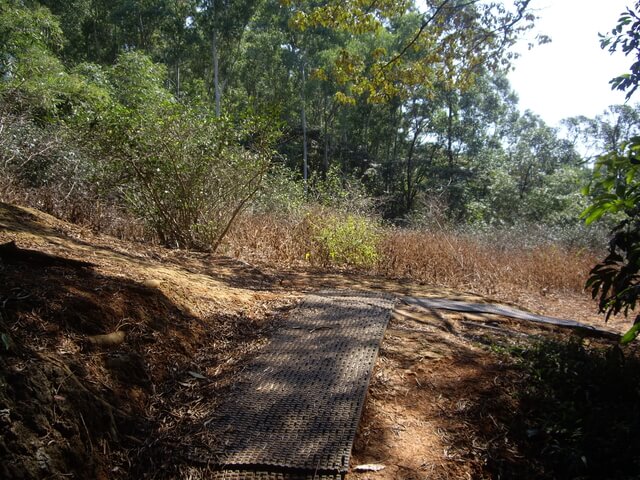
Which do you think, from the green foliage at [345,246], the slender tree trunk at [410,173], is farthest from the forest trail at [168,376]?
the slender tree trunk at [410,173]

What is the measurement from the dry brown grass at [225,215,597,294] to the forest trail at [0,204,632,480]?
2.85 meters

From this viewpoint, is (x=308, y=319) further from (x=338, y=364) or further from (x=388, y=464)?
(x=388, y=464)

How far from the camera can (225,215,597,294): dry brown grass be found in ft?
22.4

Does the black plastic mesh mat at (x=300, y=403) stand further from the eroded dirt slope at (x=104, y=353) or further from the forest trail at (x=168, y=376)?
the eroded dirt slope at (x=104, y=353)

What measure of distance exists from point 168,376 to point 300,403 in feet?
2.22

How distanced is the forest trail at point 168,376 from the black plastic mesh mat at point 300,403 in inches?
2.4

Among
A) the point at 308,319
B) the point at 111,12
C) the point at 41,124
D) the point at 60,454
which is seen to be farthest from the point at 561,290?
the point at 111,12

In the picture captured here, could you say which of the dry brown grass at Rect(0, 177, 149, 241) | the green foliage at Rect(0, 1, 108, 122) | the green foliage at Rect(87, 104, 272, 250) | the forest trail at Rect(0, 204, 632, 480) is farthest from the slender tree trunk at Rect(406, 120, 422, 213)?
the forest trail at Rect(0, 204, 632, 480)

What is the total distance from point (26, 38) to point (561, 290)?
514 inches

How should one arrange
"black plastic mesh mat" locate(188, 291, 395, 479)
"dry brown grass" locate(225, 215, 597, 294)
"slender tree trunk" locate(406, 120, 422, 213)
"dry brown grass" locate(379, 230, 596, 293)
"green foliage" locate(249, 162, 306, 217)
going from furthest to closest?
1. "slender tree trunk" locate(406, 120, 422, 213)
2. "green foliage" locate(249, 162, 306, 217)
3. "dry brown grass" locate(379, 230, 596, 293)
4. "dry brown grass" locate(225, 215, 597, 294)
5. "black plastic mesh mat" locate(188, 291, 395, 479)

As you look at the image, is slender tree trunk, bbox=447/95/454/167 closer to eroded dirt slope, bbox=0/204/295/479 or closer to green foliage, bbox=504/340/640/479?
eroded dirt slope, bbox=0/204/295/479

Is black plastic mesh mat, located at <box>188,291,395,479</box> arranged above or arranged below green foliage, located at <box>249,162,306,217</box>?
below

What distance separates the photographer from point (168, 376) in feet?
8.05

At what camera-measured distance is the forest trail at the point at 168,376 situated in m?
1.79
